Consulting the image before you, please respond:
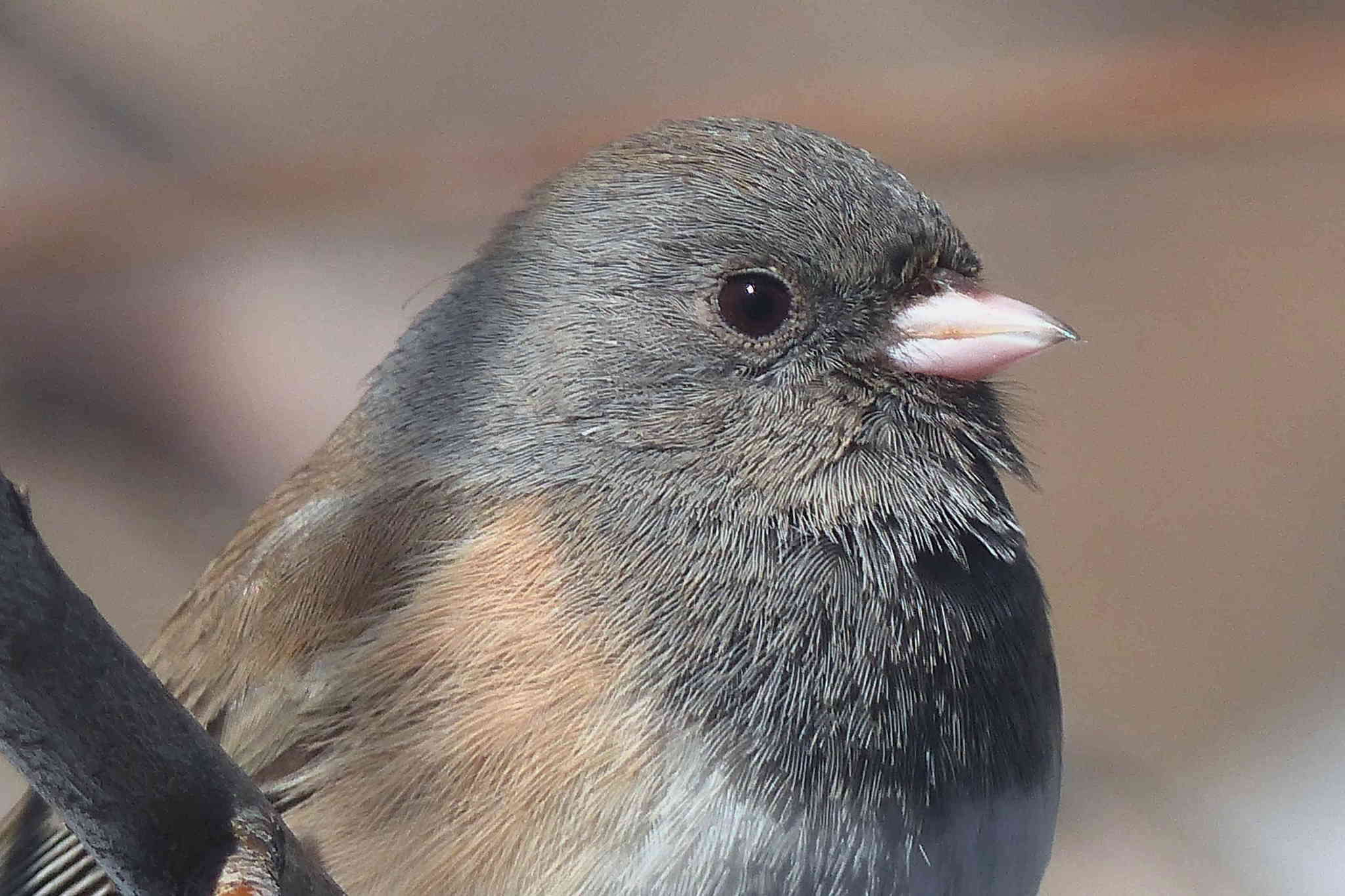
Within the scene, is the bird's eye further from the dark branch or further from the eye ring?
the dark branch

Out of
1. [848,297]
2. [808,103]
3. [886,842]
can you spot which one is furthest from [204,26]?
[886,842]

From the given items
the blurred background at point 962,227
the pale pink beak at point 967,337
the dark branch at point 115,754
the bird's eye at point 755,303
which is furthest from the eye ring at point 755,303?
the blurred background at point 962,227

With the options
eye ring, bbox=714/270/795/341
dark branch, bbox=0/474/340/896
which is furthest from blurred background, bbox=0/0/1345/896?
dark branch, bbox=0/474/340/896

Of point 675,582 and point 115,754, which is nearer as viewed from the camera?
point 115,754

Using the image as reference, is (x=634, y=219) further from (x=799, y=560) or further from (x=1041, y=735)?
(x=1041, y=735)

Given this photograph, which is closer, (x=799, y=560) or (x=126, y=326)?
(x=799, y=560)

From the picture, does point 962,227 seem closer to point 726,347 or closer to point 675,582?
point 726,347

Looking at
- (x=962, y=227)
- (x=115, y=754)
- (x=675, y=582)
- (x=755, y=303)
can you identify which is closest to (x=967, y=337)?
(x=755, y=303)
